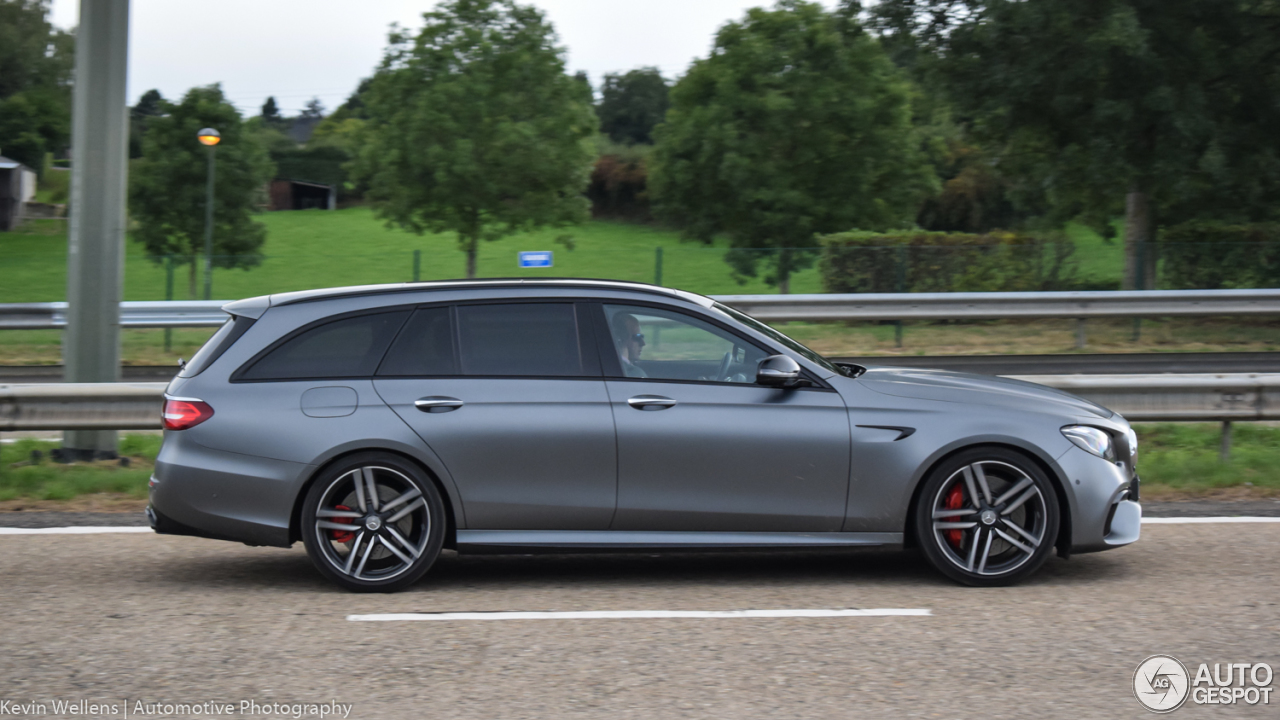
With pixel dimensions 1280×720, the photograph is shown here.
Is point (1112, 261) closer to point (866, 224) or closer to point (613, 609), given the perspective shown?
point (866, 224)

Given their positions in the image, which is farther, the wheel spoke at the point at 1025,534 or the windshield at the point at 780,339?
the windshield at the point at 780,339

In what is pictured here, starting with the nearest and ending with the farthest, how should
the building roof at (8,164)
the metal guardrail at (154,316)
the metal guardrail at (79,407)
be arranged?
the metal guardrail at (79,407) → the metal guardrail at (154,316) → the building roof at (8,164)

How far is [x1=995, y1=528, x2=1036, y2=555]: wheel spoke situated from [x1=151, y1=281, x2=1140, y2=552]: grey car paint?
0.20 m

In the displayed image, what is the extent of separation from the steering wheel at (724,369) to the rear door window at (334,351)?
60.3 inches

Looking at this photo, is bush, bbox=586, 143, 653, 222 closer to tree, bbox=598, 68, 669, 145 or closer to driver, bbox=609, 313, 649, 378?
tree, bbox=598, 68, 669, 145

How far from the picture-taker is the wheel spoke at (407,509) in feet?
18.9

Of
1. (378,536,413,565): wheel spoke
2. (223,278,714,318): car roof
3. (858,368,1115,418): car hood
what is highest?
(223,278,714,318): car roof

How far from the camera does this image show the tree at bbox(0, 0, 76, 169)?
52.3m

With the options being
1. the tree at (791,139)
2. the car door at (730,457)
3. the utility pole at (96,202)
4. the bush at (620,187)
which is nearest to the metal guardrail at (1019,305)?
the utility pole at (96,202)

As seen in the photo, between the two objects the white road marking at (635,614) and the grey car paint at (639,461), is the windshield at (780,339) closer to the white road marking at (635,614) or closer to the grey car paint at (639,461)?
the grey car paint at (639,461)

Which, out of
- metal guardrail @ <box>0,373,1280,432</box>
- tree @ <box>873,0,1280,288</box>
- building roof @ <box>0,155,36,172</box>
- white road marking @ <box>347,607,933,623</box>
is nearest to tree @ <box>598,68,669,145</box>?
building roof @ <box>0,155,36,172</box>

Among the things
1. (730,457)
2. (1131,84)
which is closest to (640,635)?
(730,457)

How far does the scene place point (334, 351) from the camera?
5945 millimetres

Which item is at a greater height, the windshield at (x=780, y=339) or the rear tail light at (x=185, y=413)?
the windshield at (x=780, y=339)
